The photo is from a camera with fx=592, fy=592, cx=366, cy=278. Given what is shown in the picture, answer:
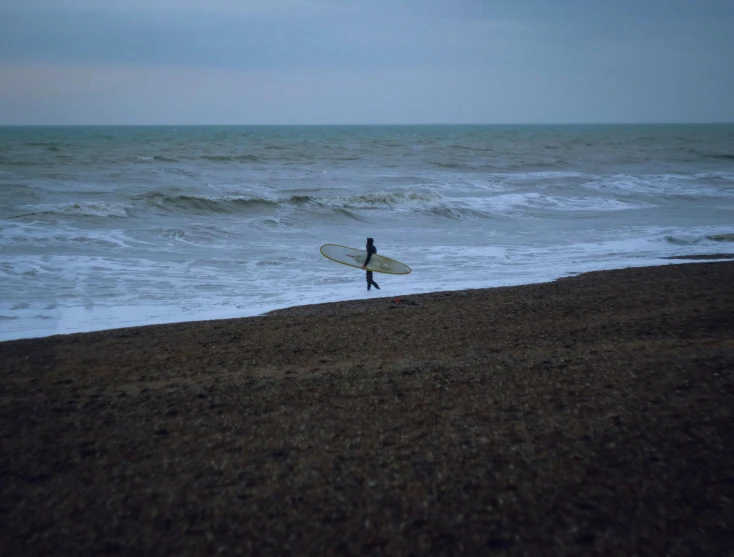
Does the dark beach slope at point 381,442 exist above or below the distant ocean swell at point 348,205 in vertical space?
below

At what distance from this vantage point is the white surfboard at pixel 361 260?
11.3 m

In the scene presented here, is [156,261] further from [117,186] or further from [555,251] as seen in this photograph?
[117,186]

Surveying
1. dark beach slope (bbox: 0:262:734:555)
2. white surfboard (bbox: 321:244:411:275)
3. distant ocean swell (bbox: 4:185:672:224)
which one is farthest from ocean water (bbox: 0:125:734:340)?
dark beach slope (bbox: 0:262:734:555)

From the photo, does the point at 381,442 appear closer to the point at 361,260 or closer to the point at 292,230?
the point at 361,260

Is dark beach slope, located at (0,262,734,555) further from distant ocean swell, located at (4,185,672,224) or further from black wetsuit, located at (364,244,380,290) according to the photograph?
distant ocean swell, located at (4,185,672,224)

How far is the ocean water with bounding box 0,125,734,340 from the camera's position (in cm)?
1069

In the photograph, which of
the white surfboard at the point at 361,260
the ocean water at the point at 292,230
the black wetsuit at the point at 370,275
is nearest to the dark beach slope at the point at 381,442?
the ocean water at the point at 292,230

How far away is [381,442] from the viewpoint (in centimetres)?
438

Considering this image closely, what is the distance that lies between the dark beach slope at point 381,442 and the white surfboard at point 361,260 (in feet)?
12.9

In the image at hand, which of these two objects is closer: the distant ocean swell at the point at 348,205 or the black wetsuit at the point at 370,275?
the black wetsuit at the point at 370,275

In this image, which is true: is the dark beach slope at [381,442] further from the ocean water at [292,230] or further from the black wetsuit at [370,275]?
the black wetsuit at [370,275]

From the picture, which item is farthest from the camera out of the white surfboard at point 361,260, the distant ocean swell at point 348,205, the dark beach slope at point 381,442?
the distant ocean swell at point 348,205

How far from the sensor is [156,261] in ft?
43.9

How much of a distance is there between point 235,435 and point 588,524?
8.54 ft
